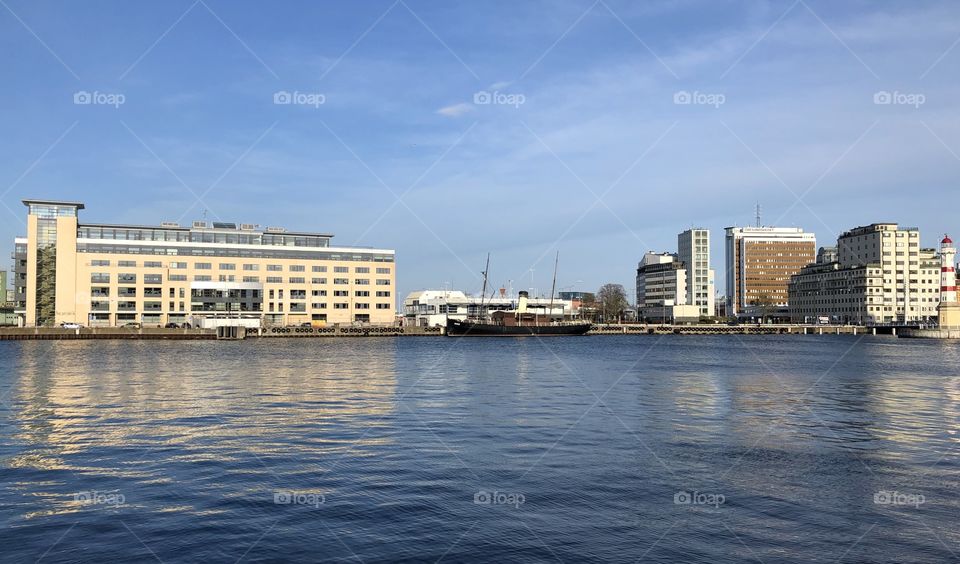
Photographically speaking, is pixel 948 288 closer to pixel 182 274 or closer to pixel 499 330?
pixel 499 330

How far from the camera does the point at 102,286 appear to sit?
476 ft

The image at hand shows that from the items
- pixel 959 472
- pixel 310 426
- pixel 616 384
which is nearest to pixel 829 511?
pixel 959 472

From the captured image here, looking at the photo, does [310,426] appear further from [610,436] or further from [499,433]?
[610,436]

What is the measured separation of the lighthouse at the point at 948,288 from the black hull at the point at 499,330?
3343 inches

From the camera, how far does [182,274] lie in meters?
151

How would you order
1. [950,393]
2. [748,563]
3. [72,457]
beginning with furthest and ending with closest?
[950,393] < [72,457] < [748,563]

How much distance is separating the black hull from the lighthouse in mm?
84922

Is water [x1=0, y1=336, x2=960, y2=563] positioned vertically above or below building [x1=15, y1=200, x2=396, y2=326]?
below

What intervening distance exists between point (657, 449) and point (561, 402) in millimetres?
14686

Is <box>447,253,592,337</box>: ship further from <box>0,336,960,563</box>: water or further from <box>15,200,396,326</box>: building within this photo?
<box>0,336,960,563</box>: water

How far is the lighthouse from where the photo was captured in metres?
160

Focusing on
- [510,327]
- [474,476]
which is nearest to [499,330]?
[510,327]

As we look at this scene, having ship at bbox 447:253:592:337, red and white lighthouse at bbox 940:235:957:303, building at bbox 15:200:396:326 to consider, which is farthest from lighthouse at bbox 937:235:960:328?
building at bbox 15:200:396:326

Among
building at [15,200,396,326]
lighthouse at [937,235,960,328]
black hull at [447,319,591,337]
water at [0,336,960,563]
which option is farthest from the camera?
black hull at [447,319,591,337]
